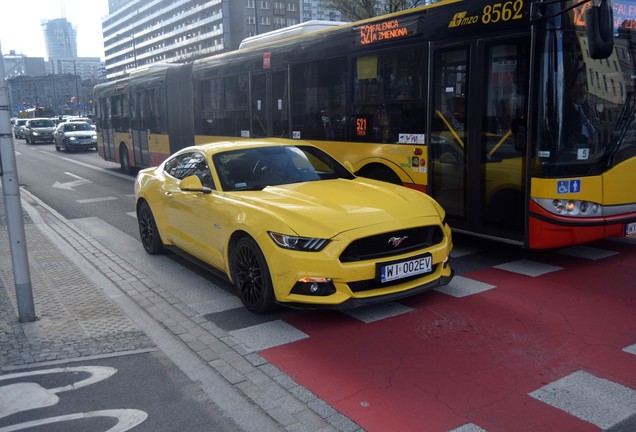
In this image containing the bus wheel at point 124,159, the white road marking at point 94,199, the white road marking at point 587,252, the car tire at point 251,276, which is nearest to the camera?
the car tire at point 251,276

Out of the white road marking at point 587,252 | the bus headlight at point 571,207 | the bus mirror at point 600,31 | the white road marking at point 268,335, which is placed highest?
the bus mirror at point 600,31

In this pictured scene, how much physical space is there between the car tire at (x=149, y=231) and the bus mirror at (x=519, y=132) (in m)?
4.73

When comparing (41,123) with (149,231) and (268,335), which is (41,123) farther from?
(268,335)

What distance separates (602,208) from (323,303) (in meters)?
3.65

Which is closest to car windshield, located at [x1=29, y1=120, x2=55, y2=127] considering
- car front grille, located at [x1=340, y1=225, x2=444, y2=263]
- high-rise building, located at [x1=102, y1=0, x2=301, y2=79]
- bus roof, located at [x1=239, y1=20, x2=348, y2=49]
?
bus roof, located at [x1=239, y1=20, x2=348, y2=49]

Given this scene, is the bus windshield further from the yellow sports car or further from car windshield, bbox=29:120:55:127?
car windshield, bbox=29:120:55:127

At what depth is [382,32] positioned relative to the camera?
860cm

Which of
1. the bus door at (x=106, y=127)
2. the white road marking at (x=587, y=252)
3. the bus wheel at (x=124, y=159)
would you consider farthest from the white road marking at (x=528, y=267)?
the bus door at (x=106, y=127)

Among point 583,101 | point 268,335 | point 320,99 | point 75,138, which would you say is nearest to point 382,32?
point 320,99

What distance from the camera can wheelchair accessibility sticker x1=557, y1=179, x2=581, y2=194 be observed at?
647 centimetres

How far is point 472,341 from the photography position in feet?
16.0

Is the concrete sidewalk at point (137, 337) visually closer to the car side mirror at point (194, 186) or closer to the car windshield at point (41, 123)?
the car side mirror at point (194, 186)

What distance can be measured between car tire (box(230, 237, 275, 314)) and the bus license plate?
3.37 ft

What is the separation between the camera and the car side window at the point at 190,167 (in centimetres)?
668
